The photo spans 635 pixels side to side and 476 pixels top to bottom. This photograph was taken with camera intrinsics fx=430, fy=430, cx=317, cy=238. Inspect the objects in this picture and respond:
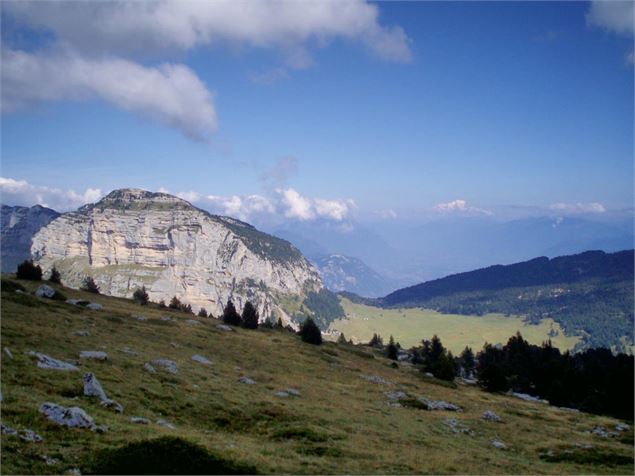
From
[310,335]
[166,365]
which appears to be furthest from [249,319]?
[166,365]

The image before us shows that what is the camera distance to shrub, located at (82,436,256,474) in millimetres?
17484

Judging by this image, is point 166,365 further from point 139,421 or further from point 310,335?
point 310,335

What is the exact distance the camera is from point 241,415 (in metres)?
32.2

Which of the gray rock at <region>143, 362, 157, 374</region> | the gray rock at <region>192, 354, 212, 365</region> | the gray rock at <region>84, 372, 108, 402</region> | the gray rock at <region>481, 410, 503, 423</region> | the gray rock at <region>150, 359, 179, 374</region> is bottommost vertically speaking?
the gray rock at <region>481, 410, 503, 423</region>

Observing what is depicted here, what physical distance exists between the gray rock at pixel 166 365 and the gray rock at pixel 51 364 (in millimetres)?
9674

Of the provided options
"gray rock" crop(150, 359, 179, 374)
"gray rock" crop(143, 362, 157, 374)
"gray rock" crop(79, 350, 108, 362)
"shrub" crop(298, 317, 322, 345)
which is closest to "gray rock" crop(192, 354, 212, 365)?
"gray rock" crop(150, 359, 179, 374)

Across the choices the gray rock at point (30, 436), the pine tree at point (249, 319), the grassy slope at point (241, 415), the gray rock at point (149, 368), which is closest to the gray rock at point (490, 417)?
the grassy slope at point (241, 415)

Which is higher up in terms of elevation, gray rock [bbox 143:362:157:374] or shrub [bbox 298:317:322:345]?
gray rock [bbox 143:362:157:374]

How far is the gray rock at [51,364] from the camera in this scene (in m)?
30.0

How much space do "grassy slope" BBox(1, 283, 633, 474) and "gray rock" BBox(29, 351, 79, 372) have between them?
0.82 m

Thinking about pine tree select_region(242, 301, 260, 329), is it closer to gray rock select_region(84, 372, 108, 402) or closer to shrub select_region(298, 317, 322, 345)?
shrub select_region(298, 317, 322, 345)

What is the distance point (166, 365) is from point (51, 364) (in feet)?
40.3

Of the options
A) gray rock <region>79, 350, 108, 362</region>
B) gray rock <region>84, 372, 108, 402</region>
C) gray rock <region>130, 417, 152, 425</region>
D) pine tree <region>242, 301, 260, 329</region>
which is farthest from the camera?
pine tree <region>242, 301, 260, 329</region>

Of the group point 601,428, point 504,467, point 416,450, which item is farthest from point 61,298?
point 601,428
